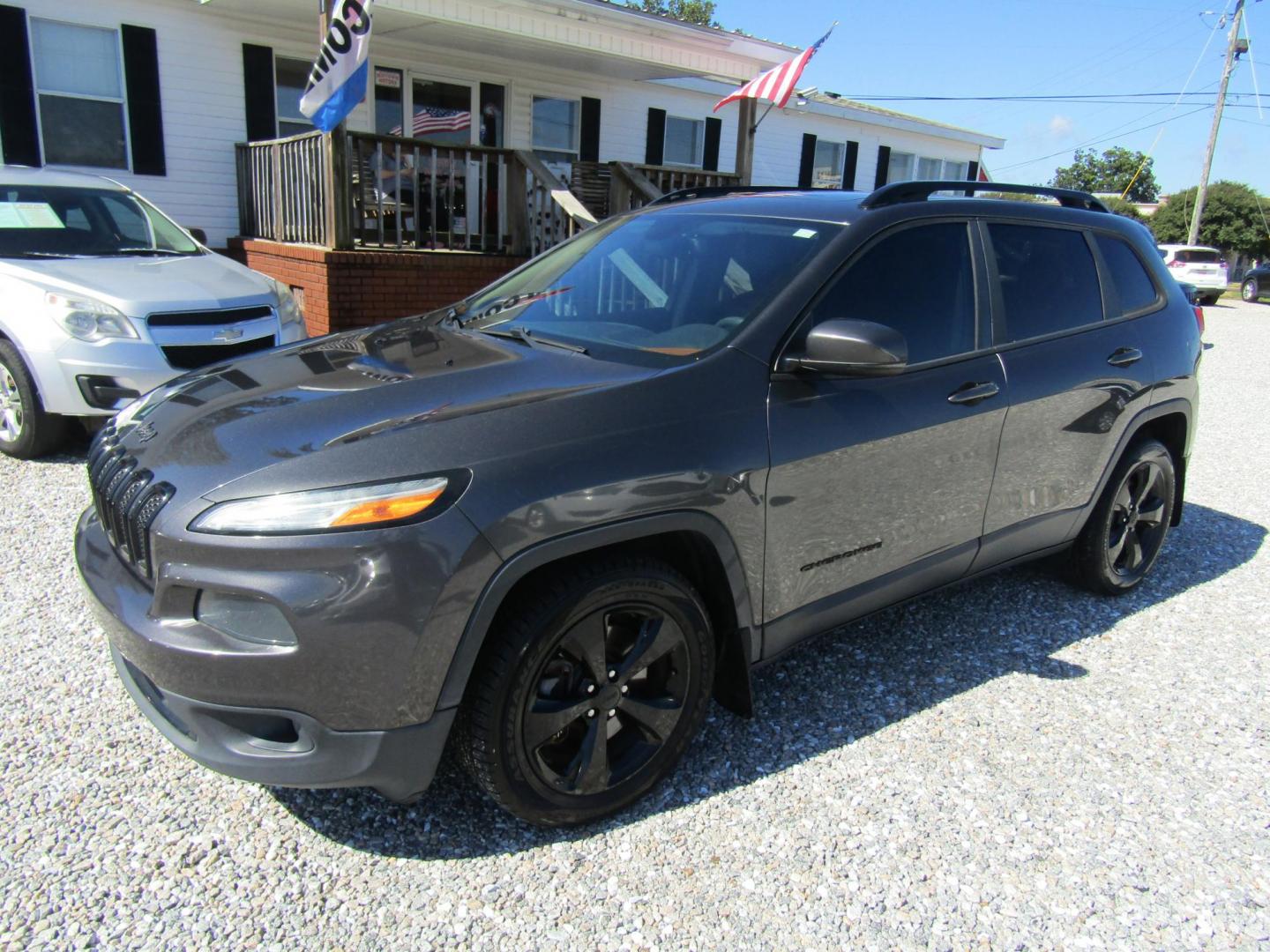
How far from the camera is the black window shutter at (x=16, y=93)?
8.60 meters

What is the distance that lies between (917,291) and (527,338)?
1.33 meters

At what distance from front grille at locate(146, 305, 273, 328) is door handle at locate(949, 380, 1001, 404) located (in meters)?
4.36

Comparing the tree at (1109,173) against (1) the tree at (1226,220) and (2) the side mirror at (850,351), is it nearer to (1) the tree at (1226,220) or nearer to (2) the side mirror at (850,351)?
(1) the tree at (1226,220)

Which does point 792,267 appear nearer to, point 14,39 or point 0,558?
point 0,558

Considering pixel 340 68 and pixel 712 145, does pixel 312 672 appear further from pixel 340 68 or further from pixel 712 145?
pixel 712 145

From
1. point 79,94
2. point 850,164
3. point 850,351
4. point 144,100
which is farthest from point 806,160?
point 850,351

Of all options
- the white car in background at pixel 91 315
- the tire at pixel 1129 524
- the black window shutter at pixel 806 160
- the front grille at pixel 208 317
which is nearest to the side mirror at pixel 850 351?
the tire at pixel 1129 524

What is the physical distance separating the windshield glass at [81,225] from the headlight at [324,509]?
4881 millimetres

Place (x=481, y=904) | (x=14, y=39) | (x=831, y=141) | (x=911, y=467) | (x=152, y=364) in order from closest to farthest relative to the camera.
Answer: (x=481, y=904)
(x=911, y=467)
(x=152, y=364)
(x=14, y=39)
(x=831, y=141)

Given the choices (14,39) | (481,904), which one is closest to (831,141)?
(14,39)

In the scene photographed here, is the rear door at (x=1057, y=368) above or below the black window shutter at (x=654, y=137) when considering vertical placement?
below

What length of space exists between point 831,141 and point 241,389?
1743cm

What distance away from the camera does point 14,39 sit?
28.4 ft

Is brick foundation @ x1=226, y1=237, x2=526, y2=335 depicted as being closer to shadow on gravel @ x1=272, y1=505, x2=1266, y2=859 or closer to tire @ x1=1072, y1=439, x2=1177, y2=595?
shadow on gravel @ x1=272, y1=505, x2=1266, y2=859
